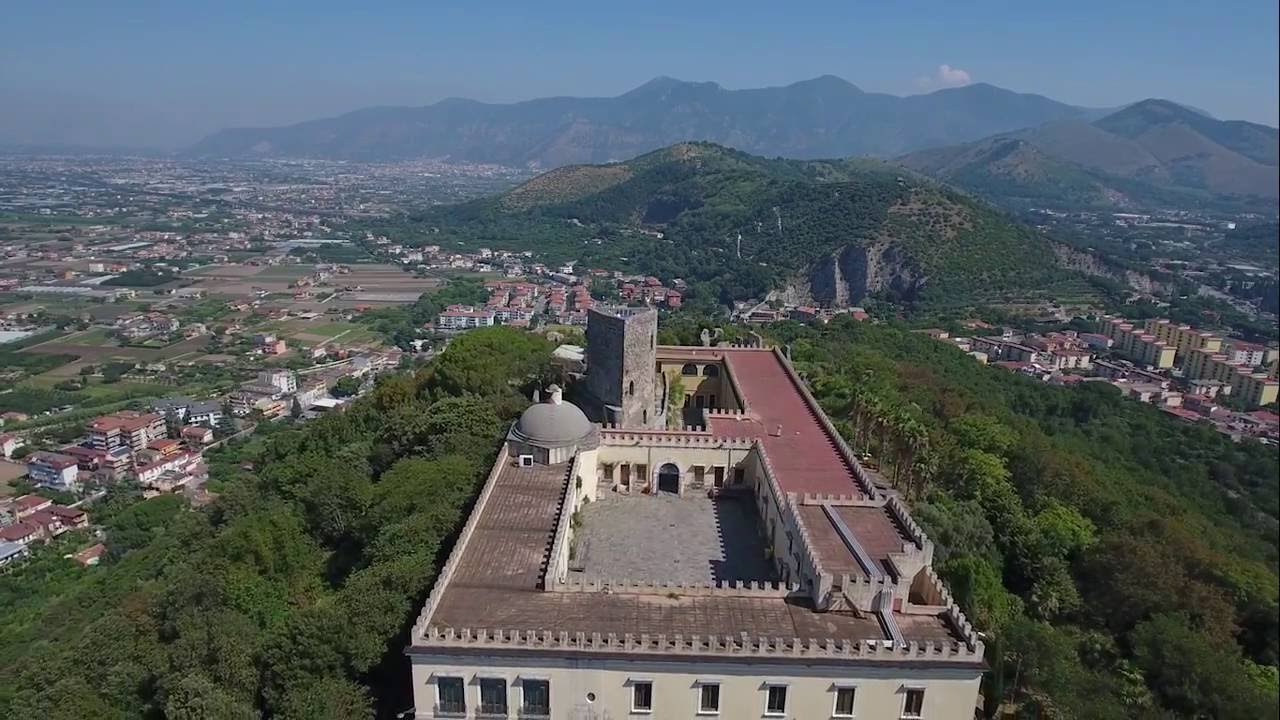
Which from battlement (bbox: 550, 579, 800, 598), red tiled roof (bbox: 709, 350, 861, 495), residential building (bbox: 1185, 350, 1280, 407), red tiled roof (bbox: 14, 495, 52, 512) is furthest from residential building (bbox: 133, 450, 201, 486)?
residential building (bbox: 1185, 350, 1280, 407)

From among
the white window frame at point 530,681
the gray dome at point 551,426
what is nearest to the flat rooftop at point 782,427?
the gray dome at point 551,426

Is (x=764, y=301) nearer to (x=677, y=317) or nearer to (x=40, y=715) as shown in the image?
(x=677, y=317)

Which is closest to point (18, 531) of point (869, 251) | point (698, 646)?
point (698, 646)

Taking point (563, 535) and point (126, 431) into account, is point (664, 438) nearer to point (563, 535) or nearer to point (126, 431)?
point (563, 535)

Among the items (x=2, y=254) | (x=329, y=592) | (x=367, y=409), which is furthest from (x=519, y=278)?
(x=329, y=592)

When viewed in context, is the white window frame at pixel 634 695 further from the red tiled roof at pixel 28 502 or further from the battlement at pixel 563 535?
the red tiled roof at pixel 28 502

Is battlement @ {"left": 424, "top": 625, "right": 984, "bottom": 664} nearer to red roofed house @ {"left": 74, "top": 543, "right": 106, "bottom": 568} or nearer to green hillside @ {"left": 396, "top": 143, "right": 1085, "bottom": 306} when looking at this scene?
red roofed house @ {"left": 74, "top": 543, "right": 106, "bottom": 568}
